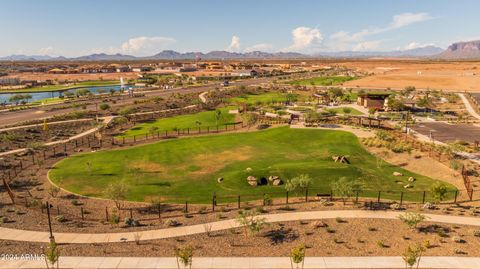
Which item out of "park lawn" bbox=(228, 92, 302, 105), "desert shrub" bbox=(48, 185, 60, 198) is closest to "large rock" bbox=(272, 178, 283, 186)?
"desert shrub" bbox=(48, 185, 60, 198)

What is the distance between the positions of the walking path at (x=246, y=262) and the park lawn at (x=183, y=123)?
152 feet

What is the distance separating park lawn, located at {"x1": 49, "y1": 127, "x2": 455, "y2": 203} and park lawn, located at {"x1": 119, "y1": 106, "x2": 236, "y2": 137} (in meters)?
11.1

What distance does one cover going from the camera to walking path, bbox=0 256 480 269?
23745 millimetres

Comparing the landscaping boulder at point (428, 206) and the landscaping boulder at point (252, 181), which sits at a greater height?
the landscaping boulder at point (428, 206)

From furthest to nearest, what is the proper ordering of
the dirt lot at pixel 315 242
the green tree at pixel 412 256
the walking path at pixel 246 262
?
the dirt lot at pixel 315 242, the walking path at pixel 246 262, the green tree at pixel 412 256

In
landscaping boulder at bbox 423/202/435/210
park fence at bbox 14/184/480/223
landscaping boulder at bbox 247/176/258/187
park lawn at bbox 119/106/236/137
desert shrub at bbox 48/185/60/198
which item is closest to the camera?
landscaping boulder at bbox 423/202/435/210

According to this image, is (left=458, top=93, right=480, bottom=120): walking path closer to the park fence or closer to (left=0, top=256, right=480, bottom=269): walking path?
the park fence

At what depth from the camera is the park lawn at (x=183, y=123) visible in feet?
240

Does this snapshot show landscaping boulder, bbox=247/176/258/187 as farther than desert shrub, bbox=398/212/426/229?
Yes

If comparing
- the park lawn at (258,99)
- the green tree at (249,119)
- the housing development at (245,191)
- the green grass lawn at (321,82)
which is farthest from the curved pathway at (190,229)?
the green grass lawn at (321,82)

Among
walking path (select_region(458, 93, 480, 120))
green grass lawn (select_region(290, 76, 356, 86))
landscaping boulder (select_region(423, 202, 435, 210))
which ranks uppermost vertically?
green grass lawn (select_region(290, 76, 356, 86))

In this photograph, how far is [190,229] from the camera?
29.6 metres

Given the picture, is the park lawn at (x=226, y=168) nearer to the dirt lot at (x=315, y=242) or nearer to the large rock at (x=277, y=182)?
the large rock at (x=277, y=182)

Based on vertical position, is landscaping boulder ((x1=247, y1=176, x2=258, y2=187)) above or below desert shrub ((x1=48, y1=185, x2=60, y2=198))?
above
